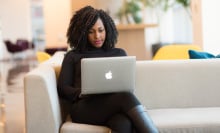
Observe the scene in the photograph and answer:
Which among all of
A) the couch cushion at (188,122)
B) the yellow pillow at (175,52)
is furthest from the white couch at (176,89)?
the yellow pillow at (175,52)

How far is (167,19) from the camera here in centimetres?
1088

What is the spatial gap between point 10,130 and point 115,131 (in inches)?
78.8

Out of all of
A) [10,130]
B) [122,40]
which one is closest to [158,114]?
[10,130]

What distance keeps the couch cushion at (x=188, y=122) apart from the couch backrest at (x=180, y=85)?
299mm

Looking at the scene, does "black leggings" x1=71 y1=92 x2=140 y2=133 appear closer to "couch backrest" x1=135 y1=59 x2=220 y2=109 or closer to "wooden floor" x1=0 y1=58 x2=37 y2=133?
"couch backrest" x1=135 y1=59 x2=220 y2=109

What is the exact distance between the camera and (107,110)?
8.52 feet

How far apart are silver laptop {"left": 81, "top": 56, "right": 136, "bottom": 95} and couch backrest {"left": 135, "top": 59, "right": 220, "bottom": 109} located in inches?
23.3

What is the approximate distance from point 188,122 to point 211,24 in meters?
3.69

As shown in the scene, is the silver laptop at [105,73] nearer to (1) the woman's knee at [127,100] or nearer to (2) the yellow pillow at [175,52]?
(1) the woman's knee at [127,100]

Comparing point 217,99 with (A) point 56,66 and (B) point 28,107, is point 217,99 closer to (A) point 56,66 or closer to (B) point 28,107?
(A) point 56,66

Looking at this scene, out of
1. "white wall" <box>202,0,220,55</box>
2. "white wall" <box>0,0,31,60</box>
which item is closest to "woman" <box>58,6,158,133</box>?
"white wall" <box>202,0,220,55</box>

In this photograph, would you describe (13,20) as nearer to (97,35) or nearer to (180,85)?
(97,35)

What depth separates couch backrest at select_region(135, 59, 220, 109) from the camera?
3.15m

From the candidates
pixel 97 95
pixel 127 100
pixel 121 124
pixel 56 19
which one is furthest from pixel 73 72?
pixel 56 19
